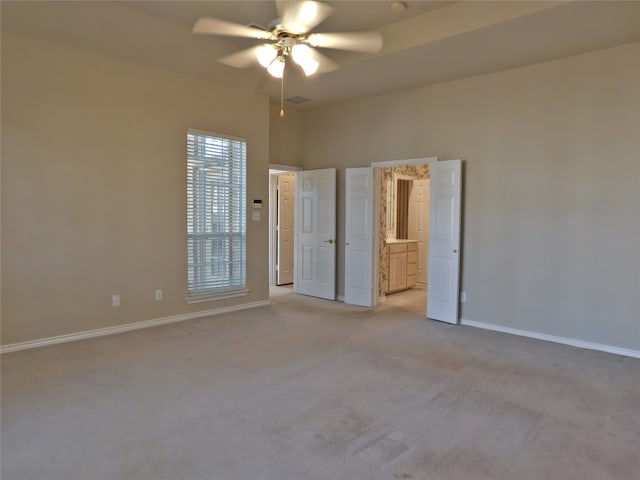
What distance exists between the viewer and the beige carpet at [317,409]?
208cm

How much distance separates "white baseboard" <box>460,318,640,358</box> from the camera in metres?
3.84

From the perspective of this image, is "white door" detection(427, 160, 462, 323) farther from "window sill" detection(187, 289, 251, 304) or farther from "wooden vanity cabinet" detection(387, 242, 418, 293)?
"window sill" detection(187, 289, 251, 304)

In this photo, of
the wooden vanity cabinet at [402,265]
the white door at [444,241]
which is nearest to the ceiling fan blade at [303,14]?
the white door at [444,241]

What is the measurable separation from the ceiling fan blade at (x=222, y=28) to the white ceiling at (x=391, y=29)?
67 cm

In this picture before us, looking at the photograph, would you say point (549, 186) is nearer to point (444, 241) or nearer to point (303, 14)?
point (444, 241)

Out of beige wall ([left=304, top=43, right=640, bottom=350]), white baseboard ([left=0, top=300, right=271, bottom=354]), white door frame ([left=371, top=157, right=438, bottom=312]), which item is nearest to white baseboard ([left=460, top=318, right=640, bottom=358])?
beige wall ([left=304, top=43, right=640, bottom=350])

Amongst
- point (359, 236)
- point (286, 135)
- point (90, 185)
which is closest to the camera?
point (90, 185)

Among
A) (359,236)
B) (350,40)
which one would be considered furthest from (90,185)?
(359,236)

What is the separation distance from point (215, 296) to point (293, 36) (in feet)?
11.1

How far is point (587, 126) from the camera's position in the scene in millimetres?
3998

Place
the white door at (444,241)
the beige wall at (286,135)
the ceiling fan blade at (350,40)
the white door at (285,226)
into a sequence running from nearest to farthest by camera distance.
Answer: the ceiling fan blade at (350,40)
the white door at (444,241)
the beige wall at (286,135)
the white door at (285,226)

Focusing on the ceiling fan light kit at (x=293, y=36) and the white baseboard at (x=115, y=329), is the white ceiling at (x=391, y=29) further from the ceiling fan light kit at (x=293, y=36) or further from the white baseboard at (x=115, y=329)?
the white baseboard at (x=115, y=329)

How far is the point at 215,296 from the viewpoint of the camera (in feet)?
17.1

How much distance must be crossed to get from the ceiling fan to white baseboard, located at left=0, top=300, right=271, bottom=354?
3038mm
